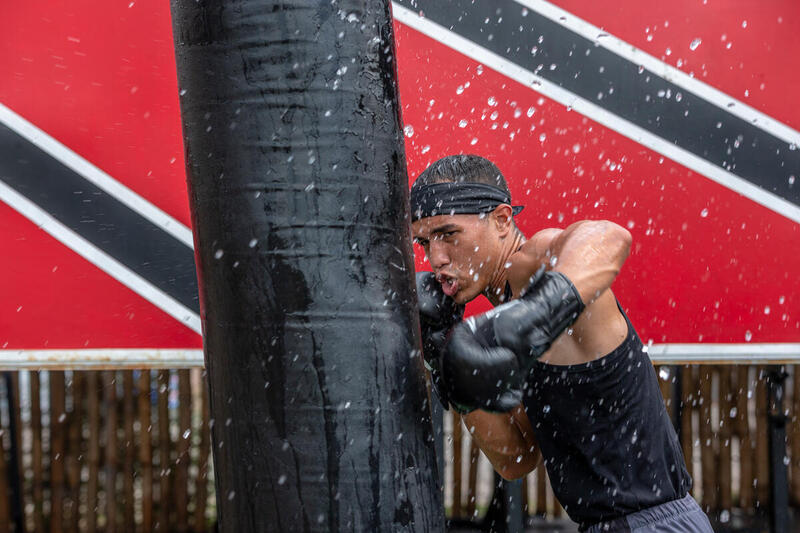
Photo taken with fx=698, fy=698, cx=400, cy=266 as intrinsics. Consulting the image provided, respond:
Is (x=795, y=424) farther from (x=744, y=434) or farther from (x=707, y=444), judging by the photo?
(x=707, y=444)

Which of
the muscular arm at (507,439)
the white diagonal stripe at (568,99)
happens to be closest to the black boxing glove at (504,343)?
the muscular arm at (507,439)

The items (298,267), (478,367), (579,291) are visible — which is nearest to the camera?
(298,267)

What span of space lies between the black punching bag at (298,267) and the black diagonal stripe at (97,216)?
1630 millimetres

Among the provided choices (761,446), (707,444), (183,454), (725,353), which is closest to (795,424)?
(761,446)

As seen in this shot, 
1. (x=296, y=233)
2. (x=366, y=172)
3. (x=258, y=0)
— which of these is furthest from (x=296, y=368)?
(x=258, y=0)

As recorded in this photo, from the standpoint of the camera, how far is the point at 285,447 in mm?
1142

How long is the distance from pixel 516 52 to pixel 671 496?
173cm

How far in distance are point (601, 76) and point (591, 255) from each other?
1438 mm

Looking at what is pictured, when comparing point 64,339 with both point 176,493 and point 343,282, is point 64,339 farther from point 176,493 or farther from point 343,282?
point 176,493

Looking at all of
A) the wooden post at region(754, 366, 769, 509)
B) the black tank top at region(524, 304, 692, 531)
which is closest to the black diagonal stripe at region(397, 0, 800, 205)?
the black tank top at region(524, 304, 692, 531)

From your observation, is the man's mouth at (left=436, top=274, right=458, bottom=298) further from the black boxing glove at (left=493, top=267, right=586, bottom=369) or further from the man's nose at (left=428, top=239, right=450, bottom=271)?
the black boxing glove at (left=493, top=267, right=586, bottom=369)

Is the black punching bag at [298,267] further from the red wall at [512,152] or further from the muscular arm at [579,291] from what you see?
the red wall at [512,152]

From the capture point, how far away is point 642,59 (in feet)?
9.07

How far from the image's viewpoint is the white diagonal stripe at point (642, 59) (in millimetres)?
2764
